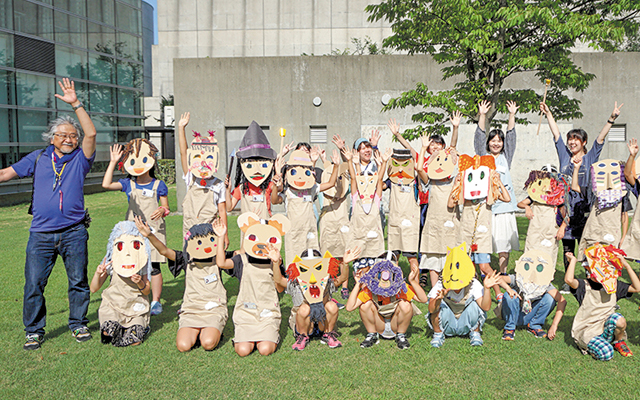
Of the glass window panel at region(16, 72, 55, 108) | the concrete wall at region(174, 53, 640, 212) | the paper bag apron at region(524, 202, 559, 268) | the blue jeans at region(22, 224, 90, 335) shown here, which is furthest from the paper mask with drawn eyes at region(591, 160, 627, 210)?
the glass window panel at region(16, 72, 55, 108)

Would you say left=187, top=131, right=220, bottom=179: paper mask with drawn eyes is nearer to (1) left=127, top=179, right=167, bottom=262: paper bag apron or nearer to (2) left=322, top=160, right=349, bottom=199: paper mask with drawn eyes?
(1) left=127, top=179, right=167, bottom=262: paper bag apron

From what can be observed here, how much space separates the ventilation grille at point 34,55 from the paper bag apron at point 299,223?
58.9 ft

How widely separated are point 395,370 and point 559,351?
162 centimetres

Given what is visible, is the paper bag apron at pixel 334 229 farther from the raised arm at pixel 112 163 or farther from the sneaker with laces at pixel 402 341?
the raised arm at pixel 112 163

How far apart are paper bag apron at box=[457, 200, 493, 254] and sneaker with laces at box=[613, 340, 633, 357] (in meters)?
1.63

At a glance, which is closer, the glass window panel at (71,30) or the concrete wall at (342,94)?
the concrete wall at (342,94)

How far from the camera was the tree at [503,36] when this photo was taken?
23.2 feet

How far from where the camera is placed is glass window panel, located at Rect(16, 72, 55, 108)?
1906 centimetres

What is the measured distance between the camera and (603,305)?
448cm

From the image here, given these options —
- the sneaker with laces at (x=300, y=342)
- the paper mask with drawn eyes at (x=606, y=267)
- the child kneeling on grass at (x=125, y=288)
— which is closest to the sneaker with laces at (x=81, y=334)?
the child kneeling on grass at (x=125, y=288)

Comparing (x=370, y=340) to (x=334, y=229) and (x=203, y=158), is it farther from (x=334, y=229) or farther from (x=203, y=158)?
(x=203, y=158)

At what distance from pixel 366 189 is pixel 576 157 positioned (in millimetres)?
2583

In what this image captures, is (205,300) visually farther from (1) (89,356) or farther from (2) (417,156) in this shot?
(2) (417,156)

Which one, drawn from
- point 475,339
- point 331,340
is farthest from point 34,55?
point 475,339
